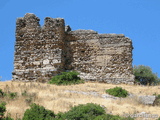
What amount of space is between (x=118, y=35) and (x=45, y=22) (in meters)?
5.01

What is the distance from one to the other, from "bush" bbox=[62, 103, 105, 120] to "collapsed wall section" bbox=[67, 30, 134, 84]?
9154 millimetres

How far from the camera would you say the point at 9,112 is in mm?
11383

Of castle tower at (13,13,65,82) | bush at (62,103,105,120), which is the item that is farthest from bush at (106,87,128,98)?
castle tower at (13,13,65,82)

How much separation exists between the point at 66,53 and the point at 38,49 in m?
1.93

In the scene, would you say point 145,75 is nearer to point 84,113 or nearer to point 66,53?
point 66,53

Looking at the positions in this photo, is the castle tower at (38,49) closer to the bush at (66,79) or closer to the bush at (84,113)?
the bush at (66,79)

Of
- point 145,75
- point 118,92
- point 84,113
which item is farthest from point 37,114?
point 145,75

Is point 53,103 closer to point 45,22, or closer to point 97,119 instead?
point 97,119

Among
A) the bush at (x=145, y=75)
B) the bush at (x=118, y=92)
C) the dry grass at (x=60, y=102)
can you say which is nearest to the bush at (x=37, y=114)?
the dry grass at (x=60, y=102)

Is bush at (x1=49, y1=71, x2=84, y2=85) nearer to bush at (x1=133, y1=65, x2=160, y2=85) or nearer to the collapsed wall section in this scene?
the collapsed wall section

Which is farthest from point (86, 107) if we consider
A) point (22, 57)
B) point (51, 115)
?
point (22, 57)

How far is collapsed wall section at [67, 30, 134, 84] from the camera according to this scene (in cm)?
2069

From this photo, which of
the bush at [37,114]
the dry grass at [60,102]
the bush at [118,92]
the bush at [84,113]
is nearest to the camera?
the bush at [37,114]

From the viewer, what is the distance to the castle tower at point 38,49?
2073cm
